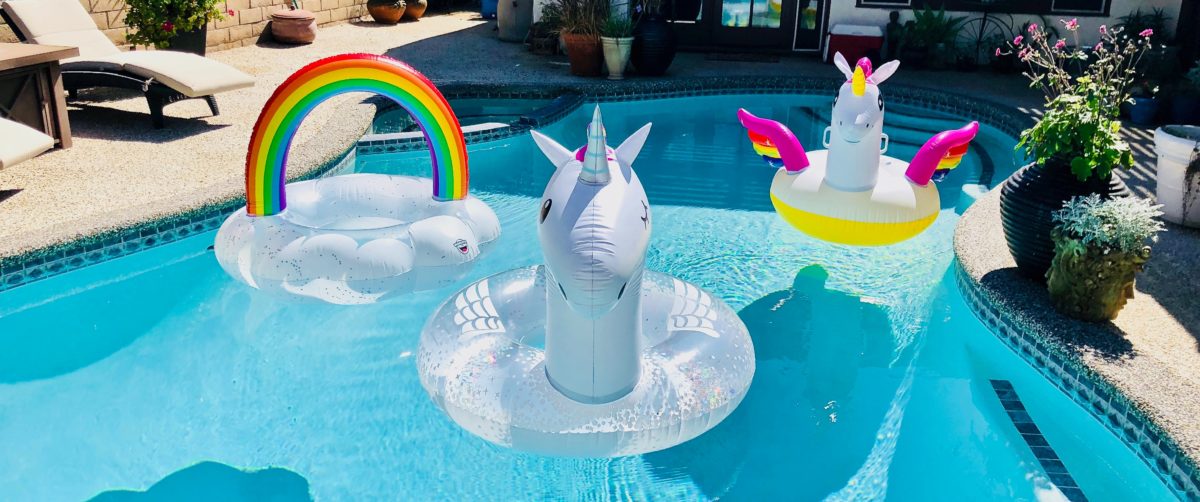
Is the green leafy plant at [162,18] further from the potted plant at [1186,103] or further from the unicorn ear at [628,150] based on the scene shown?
the potted plant at [1186,103]

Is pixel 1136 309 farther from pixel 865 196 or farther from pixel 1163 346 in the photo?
pixel 865 196

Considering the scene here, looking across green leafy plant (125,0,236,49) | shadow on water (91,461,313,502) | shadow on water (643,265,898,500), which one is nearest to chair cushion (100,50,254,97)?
green leafy plant (125,0,236,49)

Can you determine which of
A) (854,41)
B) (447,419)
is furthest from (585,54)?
(447,419)

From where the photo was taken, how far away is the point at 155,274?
5.99 meters

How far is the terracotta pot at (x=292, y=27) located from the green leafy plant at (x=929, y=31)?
8.19 meters

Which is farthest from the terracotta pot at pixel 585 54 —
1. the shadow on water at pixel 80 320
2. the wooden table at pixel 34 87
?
Answer: the shadow on water at pixel 80 320

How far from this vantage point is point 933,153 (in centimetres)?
568

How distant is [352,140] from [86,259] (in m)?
2.67

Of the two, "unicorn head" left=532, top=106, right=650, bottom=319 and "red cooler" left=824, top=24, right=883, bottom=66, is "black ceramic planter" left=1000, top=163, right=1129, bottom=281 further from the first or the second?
"red cooler" left=824, top=24, right=883, bottom=66

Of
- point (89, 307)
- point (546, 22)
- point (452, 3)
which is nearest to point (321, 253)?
point (89, 307)

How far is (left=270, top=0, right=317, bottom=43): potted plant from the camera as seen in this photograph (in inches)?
520

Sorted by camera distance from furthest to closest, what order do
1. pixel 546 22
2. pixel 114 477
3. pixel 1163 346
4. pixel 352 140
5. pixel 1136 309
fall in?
pixel 546 22 → pixel 352 140 → pixel 1136 309 → pixel 1163 346 → pixel 114 477

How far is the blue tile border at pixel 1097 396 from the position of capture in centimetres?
369

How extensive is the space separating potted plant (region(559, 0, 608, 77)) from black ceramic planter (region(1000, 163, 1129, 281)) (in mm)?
6657
